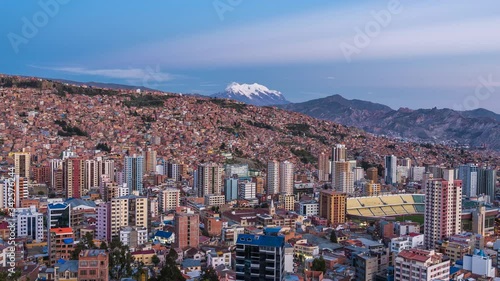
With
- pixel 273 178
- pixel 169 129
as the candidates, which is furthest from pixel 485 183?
pixel 169 129

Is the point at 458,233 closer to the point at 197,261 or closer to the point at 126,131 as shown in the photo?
the point at 197,261

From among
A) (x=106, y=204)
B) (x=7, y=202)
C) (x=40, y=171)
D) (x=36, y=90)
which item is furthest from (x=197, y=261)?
(x=36, y=90)

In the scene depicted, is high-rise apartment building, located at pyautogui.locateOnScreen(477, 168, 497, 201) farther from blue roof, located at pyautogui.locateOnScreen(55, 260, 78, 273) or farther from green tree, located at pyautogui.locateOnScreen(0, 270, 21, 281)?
green tree, located at pyautogui.locateOnScreen(0, 270, 21, 281)

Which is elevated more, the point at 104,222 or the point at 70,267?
the point at 70,267

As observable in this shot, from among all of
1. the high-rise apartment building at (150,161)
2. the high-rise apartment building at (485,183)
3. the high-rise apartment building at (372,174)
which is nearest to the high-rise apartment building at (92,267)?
the high-rise apartment building at (150,161)

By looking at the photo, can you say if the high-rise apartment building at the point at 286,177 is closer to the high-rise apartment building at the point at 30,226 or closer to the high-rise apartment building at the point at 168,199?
the high-rise apartment building at the point at 168,199

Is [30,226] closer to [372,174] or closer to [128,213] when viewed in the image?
[128,213]
